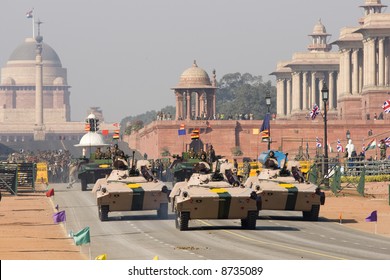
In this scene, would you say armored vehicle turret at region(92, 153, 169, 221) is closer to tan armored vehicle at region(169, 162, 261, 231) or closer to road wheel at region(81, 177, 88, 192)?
tan armored vehicle at region(169, 162, 261, 231)

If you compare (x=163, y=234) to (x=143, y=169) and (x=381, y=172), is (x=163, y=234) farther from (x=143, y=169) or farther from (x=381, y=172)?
(x=381, y=172)

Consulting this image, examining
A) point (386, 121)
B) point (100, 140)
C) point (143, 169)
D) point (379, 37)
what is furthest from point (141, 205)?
point (379, 37)

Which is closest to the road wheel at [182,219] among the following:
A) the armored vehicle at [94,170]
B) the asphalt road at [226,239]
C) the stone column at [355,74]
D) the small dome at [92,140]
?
the asphalt road at [226,239]

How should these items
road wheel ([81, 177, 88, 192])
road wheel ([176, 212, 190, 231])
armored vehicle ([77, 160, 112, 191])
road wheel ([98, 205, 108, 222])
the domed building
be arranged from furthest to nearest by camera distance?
the domed building → road wheel ([81, 177, 88, 192]) → armored vehicle ([77, 160, 112, 191]) → road wheel ([98, 205, 108, 222]) → road wheel ([176, 212, 190, 231])

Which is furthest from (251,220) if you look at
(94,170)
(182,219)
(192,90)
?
(192,90)

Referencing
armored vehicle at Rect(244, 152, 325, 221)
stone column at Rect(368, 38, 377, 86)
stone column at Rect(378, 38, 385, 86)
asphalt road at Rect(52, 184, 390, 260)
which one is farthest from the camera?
stone column at Rect(368, 38, 377, 86)

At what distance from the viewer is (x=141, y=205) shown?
4750 centimetres

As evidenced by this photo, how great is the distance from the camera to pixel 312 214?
48.2 meters

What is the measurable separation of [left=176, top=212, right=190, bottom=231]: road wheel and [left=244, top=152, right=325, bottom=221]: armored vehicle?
4.63 m

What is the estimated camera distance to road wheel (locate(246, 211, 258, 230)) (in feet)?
141

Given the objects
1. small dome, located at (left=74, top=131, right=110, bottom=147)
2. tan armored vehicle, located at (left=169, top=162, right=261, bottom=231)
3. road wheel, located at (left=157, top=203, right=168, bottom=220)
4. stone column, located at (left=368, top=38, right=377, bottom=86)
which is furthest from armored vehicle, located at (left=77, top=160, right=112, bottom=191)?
stone column, located at (left=368, top=38, right=377, bottom=86)

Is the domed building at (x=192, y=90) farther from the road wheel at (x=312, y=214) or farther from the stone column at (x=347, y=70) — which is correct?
the road wheel at (x=312, y=214)

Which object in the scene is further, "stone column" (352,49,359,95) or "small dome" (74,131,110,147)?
"stone column" (352,49,359,95)

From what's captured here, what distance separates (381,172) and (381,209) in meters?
21.8
